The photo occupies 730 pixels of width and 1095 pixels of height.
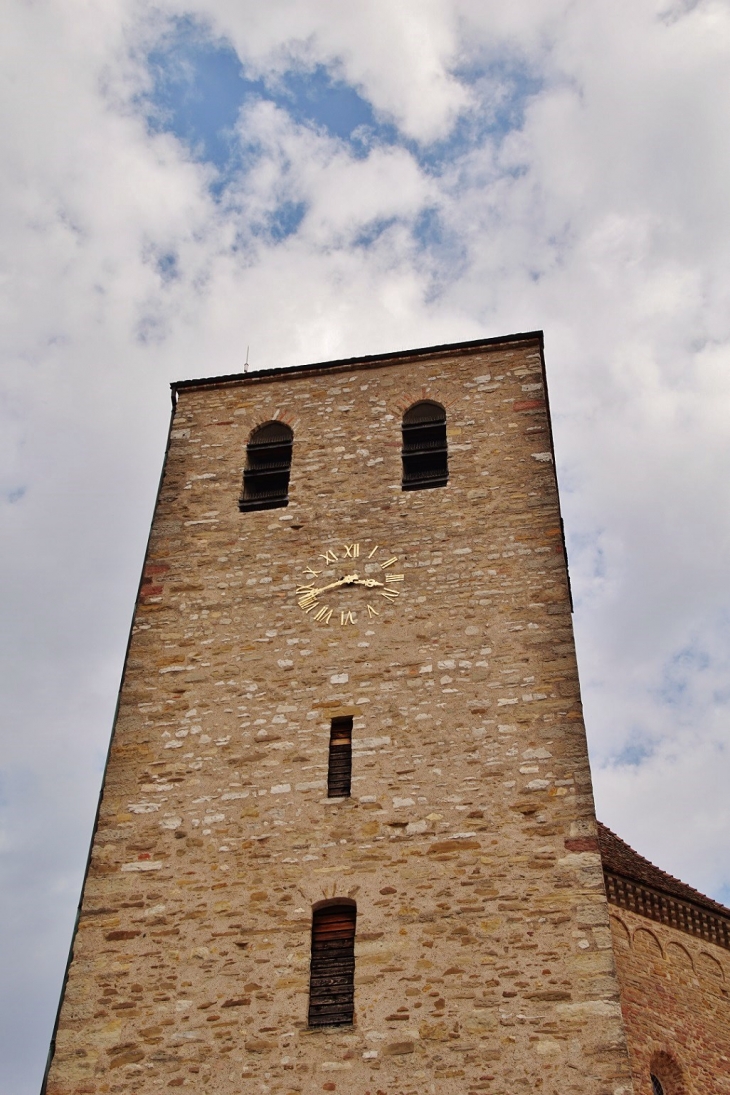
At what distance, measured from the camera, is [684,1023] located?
12.3m

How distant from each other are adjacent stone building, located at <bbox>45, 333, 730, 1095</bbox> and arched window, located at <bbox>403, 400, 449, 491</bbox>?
4 cm

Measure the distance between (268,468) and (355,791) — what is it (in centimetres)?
540

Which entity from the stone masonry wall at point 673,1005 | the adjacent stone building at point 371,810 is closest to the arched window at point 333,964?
the adjacent stone building at point 371,810

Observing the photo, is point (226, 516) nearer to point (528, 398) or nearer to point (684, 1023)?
point (528, 398)

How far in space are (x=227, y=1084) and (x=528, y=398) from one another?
9.25 m

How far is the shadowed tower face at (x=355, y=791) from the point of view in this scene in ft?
32.0

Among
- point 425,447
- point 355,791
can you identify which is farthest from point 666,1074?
point 425,447

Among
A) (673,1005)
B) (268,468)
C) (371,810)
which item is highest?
(268,468)

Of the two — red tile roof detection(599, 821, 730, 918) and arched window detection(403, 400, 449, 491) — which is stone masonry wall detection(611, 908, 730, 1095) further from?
arched window detection(403, 400, 449, 491)

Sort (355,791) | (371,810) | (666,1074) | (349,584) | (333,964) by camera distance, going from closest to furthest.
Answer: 1. (333,964)
2. (371,810)
3. (355,791)
4. (666,1074)
5. (349,584)

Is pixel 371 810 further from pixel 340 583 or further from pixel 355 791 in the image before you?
pixel 340 583

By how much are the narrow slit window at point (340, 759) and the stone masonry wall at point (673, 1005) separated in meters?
3.46

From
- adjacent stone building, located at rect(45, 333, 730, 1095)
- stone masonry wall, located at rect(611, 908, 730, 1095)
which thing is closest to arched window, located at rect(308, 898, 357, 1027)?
adjacent stone building, located at rect(45, 333, 730, 1095)

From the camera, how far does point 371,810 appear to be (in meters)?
11.2
